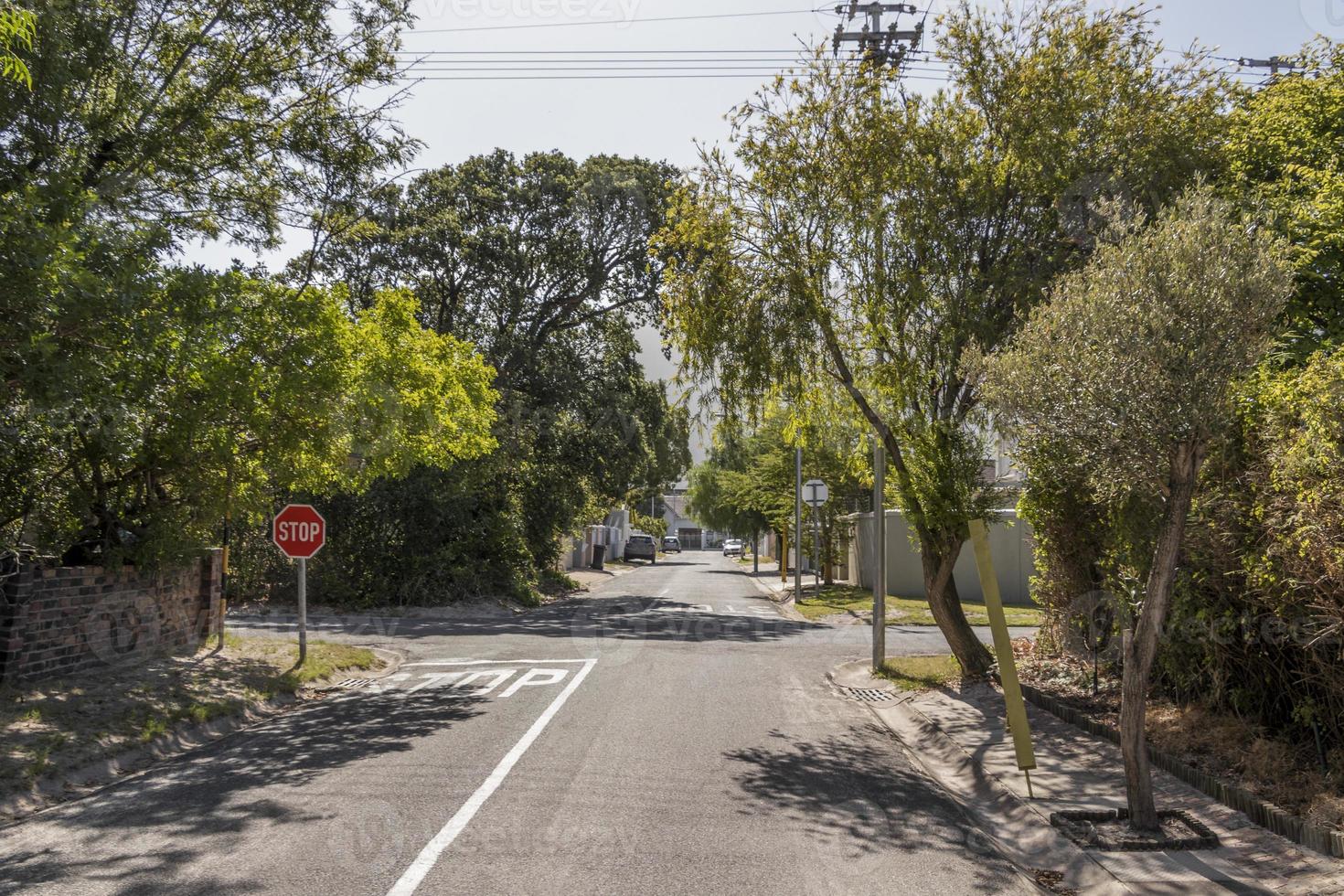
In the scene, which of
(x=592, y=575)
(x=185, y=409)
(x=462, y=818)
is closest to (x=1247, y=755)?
(x=462, y=818)

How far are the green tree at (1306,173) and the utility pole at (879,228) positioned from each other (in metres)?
3.78

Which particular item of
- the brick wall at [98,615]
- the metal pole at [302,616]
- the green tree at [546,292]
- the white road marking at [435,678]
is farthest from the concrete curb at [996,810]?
the green tree at [546,292]

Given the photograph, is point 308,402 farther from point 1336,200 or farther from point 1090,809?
point 1336,200

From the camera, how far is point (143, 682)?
11062mm

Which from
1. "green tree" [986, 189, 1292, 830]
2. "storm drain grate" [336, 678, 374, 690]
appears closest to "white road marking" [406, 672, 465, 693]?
"storm drain grate" [336, 678, 374, 690]

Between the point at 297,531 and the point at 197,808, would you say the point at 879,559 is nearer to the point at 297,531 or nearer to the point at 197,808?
the point at 297,531

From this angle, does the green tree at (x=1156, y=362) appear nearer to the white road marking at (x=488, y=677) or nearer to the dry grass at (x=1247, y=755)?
the dry grass at (x=1247, y=755)

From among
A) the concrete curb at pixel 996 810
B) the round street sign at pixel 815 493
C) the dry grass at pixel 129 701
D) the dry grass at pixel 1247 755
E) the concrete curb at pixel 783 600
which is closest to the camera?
the concrete curb at pixel 996 810

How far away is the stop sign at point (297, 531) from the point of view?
543 inches

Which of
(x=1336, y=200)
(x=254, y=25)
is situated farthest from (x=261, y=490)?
(x=1336, y=200)

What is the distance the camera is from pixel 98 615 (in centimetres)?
1181

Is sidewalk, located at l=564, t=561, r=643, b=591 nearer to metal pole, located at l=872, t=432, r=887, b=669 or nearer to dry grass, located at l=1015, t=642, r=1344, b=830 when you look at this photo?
metal pole, located at l=872, t=432, r=887, b=669

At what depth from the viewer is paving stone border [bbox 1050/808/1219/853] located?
6.00 metres

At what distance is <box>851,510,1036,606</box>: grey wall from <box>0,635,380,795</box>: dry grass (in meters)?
16.6
